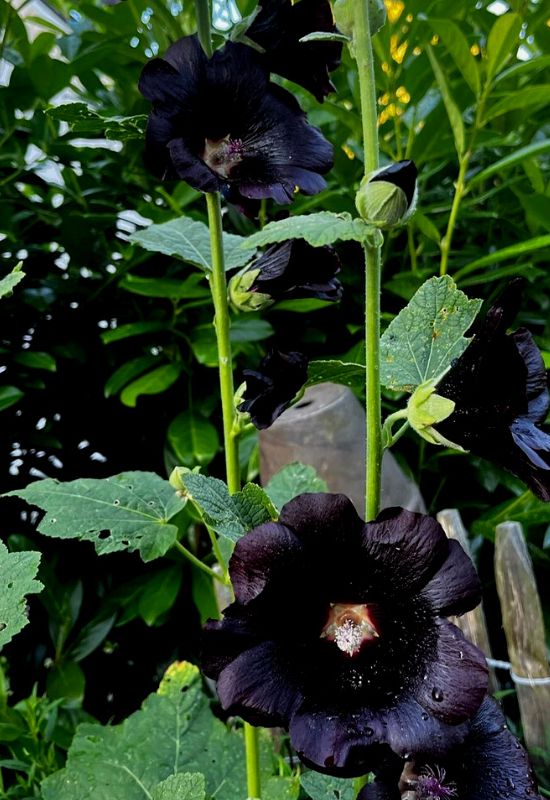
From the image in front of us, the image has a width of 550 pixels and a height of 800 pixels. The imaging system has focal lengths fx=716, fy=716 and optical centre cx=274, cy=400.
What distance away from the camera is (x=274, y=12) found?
42 centimetres

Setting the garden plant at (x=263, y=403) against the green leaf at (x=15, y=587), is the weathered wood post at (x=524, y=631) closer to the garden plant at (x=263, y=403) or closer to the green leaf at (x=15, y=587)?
the garden plant at (x=263, y=403)

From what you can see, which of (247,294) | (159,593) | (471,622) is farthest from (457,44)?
(159,593)

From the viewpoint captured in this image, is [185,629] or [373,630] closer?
[373,630]

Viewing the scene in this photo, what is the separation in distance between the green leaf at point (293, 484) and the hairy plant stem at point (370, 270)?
0.69 feet

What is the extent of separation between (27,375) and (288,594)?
75cm

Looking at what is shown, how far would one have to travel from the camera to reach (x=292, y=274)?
1.54ft

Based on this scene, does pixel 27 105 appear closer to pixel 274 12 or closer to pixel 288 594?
pixel 274 12

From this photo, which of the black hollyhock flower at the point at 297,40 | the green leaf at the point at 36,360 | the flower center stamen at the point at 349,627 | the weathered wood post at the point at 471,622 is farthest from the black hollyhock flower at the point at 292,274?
the green leaf at the point at 36,360

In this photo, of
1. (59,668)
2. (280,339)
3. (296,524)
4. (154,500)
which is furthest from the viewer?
(280,339)

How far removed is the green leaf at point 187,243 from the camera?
0.51 m

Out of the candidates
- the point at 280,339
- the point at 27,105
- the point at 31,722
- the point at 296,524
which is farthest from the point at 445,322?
the point at 27,105

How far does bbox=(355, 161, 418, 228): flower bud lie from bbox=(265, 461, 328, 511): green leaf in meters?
0.29

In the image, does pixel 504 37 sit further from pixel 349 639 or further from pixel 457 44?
pixel 349 639

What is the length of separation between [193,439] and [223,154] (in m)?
0.58
